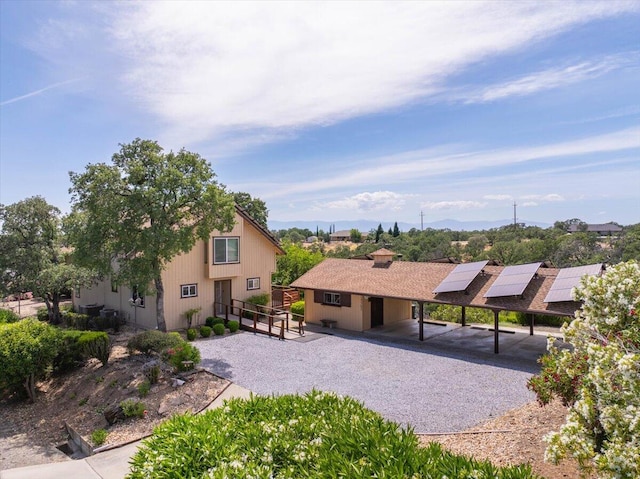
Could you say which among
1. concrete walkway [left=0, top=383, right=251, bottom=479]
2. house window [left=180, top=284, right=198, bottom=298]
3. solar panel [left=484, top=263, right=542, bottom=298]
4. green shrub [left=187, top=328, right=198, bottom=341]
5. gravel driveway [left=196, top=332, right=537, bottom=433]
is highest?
→ solar panel [left=484, top=263, right=542, bottom=298]

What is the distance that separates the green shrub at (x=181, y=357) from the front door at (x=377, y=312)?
29.6ft

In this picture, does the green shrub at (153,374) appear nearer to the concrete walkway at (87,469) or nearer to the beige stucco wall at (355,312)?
the concrete walkway at (87,469)

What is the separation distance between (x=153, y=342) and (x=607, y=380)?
44.6 feet

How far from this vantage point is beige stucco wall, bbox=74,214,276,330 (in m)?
19.5

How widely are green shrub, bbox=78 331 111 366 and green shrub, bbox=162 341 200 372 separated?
8.08 ft

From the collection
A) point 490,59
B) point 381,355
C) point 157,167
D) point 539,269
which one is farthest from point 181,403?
point 490,59

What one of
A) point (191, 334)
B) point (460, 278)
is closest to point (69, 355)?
point (191, 334)

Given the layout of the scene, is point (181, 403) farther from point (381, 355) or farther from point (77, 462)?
point (381, 355)

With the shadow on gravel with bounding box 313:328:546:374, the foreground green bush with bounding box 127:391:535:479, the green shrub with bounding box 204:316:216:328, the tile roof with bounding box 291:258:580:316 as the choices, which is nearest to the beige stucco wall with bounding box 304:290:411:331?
the shadow on gravel with bounding box 313:328:546:374

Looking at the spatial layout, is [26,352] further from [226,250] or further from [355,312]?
[355,312]

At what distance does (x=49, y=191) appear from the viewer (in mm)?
21875

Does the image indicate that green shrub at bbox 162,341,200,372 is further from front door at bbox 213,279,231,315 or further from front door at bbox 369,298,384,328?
front door at bbox 369,298,384,328

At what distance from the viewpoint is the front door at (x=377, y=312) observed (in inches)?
786

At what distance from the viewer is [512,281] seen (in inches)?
602
